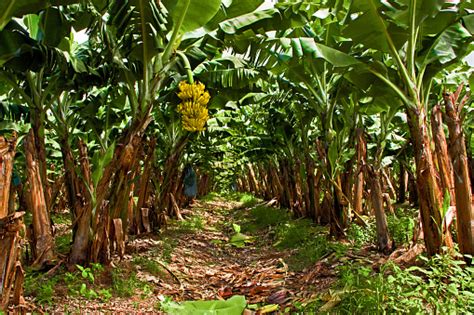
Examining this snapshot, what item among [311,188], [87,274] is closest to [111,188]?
[87,274]

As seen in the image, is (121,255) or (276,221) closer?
(121,255)

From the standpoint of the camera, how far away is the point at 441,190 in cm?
356

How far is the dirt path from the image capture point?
368 cm

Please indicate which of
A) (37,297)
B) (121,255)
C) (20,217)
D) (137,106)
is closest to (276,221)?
(121,255)

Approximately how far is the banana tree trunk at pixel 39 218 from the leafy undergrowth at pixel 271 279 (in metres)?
0.20

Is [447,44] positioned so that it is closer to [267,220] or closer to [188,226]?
[188,226]

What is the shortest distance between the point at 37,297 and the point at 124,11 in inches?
104

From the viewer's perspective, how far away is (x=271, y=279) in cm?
461

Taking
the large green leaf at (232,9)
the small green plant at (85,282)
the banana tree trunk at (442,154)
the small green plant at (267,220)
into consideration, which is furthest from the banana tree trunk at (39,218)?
the small green plant at (267,220)

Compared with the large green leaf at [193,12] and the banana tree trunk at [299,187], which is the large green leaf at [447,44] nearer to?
the large green leaf at [193,12]

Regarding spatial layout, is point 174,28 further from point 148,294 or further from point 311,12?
point 148,294

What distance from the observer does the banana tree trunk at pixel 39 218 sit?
400 centimetres

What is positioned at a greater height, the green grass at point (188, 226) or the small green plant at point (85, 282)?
the green grass at point (188, 226)

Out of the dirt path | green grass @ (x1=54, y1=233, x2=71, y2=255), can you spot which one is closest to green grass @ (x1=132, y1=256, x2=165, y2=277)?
the dirt path
